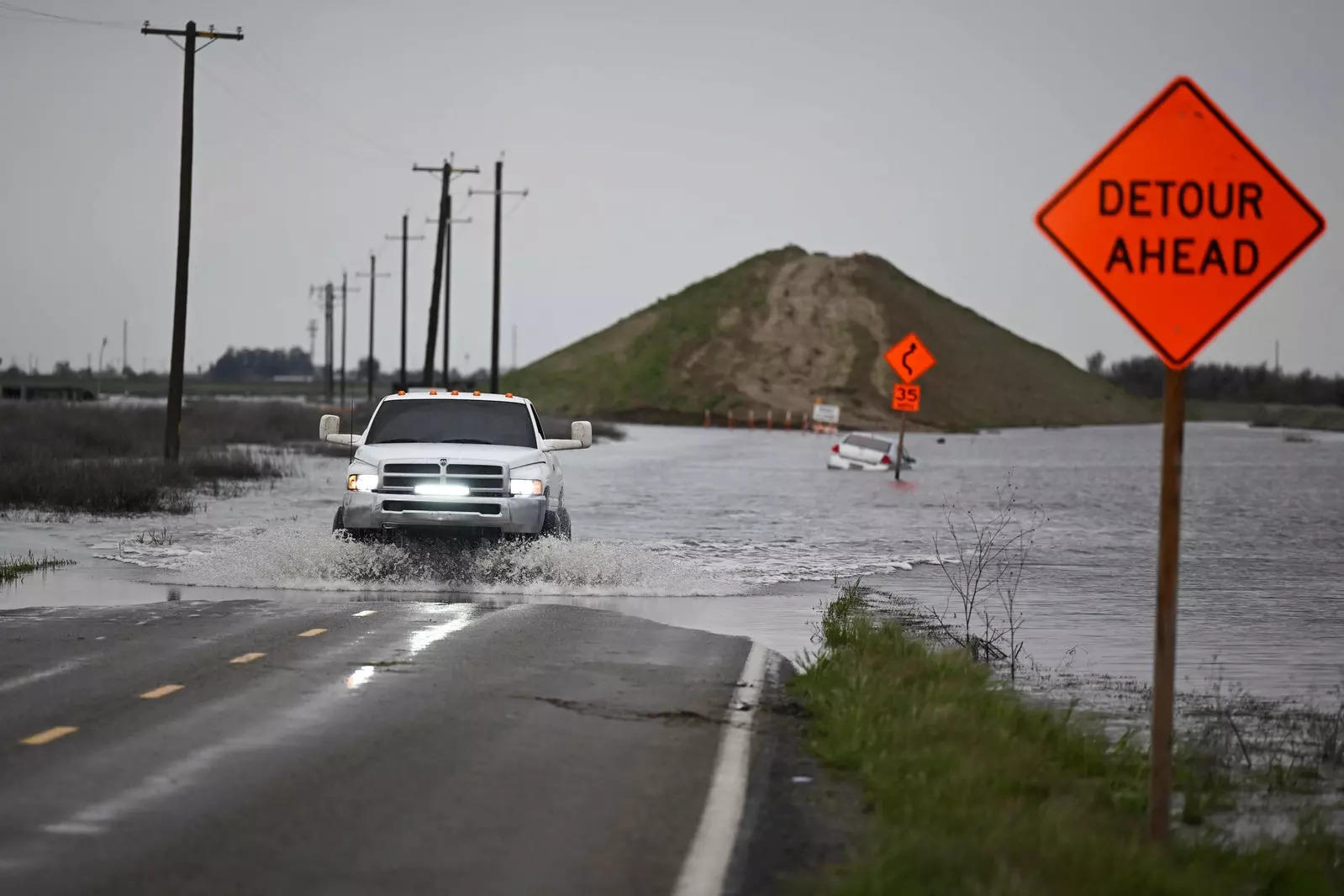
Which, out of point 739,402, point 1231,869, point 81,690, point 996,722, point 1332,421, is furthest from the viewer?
point 739,402

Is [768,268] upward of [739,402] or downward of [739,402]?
upward

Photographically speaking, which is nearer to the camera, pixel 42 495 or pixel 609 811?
pixel 609 811

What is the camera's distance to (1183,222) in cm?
702

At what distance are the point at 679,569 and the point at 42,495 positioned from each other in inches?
521

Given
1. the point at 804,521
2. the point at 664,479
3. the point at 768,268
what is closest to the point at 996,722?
the point at 804,521

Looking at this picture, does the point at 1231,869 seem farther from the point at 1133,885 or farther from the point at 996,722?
the point at 996,722

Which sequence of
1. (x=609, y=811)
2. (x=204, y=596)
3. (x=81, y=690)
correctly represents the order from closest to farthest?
(x=609, y=811), (x=81, y=690), (x=204, y=596)

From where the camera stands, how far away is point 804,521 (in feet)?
98.5

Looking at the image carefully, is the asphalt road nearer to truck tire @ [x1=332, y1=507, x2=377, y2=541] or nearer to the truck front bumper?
the truck front bumper

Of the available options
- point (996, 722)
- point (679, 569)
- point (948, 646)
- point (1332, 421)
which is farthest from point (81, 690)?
point (1332, 421)

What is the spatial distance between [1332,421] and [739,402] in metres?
45.8

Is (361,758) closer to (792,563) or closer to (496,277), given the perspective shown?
(792,563)

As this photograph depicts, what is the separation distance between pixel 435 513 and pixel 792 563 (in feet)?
20.0

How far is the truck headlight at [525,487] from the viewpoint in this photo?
1741 cm
